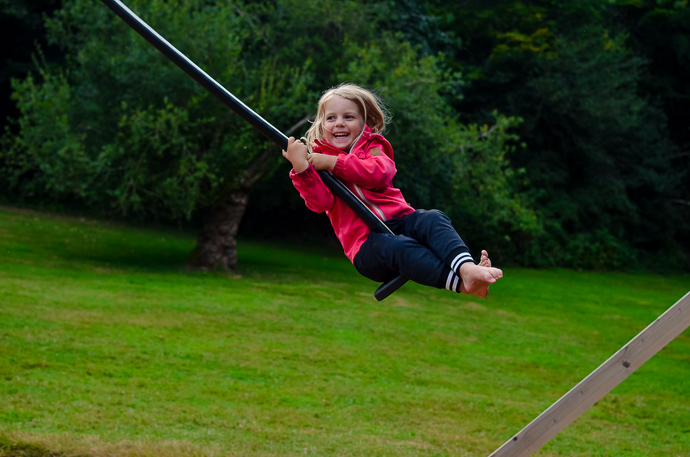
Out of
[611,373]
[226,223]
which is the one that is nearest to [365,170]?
[611,373]

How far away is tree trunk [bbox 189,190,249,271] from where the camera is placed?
1450 centimetres

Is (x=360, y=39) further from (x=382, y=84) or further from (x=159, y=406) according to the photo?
(x=159, y=406)

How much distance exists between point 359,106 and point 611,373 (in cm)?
158

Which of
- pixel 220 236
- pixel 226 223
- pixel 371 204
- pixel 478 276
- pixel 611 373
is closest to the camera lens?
pixel 478 276

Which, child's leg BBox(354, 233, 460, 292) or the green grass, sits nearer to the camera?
child's leg BBox(354, 233, 460, 292)

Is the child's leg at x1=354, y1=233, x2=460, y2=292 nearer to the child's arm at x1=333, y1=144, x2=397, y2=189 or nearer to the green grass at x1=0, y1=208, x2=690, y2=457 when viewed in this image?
the child's arm at x1=333, y1=144, x2=397, y2=189

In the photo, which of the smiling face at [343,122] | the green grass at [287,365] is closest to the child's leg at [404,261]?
the smiling face at [343,122]

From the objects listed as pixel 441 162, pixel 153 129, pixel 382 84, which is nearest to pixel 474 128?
pixel 441 162

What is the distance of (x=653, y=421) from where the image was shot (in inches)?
333

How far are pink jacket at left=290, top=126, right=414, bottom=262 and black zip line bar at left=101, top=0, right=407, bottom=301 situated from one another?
10 cm

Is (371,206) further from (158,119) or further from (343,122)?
(158,119)

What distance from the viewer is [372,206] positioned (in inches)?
129

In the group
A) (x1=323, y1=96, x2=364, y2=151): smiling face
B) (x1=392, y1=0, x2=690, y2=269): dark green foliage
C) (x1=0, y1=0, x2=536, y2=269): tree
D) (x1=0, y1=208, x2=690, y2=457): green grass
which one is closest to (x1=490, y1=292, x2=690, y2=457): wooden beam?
(x1=323, y1=96, x2=364, y2=151): smiling face

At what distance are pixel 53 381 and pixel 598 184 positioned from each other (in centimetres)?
1985
